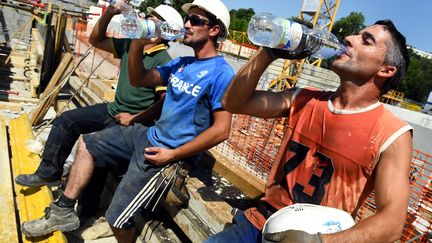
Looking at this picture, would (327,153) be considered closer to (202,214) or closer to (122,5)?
(202,214)

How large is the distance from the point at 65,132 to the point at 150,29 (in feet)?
4.90

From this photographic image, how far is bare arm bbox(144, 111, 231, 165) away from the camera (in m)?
2.78

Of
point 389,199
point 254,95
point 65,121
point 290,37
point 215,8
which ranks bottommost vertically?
point 65,121

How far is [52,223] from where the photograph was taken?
9.21ft

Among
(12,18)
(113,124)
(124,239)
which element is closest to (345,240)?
(124,239)

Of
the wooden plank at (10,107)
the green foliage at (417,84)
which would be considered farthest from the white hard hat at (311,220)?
the green foliage at (417,84)

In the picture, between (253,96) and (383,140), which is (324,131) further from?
(253,96)

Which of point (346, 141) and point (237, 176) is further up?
point (346, 141)

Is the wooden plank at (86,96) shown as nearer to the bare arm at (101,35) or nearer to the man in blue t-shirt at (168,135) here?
the bare arm at (101,35)

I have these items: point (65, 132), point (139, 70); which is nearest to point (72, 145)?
point (65, 132)

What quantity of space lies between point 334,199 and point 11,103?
24.6 ft

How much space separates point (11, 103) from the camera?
24.1 ft

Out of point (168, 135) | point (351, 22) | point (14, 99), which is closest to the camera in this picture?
point (168, 135)

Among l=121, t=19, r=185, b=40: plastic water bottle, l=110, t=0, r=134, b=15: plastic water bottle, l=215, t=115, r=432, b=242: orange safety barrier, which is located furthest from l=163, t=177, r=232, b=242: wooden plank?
l=215, t=115, r=432, b=242: orange safety barrier
